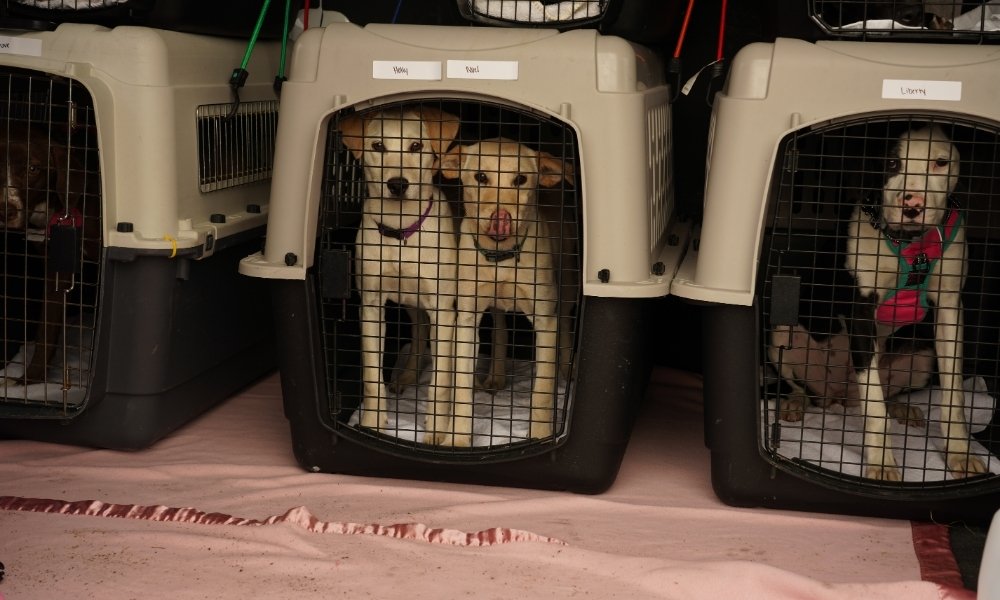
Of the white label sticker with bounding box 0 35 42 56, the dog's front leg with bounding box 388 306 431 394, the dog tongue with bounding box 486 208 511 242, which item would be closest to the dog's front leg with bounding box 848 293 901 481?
the dog tongue with bounding box 486 208 511 242

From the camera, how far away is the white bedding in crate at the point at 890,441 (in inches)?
96.6

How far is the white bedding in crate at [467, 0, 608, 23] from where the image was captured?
8.18ft

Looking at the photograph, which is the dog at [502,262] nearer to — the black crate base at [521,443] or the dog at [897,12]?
the black crate base at [521,443]

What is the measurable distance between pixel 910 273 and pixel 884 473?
46 cm

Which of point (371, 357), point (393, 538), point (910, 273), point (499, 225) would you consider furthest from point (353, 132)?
point (910, 273)

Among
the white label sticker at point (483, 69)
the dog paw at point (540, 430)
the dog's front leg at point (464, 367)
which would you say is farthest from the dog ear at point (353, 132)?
the dog paw at point (540, 430)

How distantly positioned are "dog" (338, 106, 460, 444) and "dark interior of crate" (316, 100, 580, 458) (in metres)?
0.04

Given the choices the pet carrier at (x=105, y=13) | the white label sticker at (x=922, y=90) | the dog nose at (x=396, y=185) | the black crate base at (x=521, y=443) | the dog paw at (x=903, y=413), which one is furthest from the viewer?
the dog paw at (x=903, y=413)

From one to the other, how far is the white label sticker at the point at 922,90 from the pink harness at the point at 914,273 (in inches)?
13.9

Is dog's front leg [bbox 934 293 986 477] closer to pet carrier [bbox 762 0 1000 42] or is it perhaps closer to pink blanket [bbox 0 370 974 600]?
pink blanket [bbox 0 370 974 600]

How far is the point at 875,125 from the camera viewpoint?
2674 millimetres

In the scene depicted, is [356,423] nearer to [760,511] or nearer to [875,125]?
[760,511]

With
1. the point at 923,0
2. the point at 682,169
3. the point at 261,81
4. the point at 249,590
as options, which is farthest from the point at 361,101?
the point at 682,169

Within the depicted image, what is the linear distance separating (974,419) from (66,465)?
2226mm
